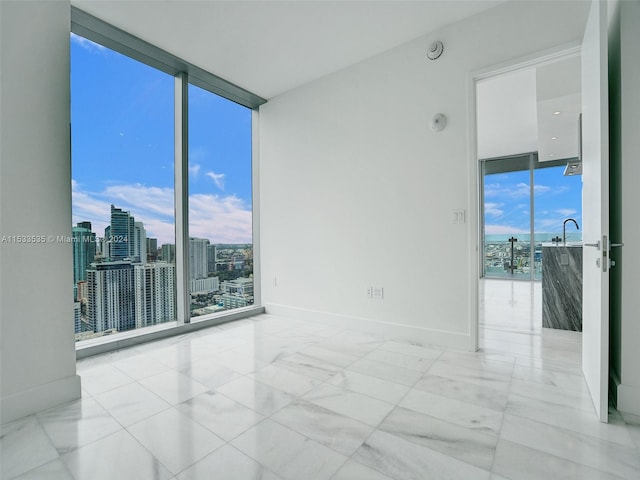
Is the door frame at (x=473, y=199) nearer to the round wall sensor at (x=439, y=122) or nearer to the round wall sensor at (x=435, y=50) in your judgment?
the round wall sensor at (x=439, y=122)

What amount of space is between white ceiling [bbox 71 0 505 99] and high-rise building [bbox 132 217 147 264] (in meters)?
1.72

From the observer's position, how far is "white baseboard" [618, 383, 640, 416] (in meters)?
1.59

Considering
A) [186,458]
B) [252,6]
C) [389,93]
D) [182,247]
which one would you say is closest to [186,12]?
[252,6]

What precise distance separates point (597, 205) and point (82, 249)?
359cm

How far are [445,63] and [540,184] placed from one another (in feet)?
19.2

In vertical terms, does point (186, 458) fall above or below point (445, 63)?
below

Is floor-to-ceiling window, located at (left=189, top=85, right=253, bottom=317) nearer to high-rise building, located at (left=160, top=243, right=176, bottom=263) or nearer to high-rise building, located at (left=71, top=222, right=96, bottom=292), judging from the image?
high-rise building, located at (left=160, top=243, right=176, bottom=263)


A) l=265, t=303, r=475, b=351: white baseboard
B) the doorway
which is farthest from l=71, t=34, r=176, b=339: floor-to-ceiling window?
the doorway

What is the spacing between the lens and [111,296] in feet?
9.03

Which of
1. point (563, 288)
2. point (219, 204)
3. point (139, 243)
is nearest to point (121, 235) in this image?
point (139, 243)

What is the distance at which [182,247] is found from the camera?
3203 mm

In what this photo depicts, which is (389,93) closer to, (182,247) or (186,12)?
(186,12)

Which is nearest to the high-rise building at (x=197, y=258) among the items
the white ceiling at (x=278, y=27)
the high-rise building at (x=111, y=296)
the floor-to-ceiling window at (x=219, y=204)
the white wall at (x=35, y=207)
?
the floor-to-ceiling window at (x=219, y=204)

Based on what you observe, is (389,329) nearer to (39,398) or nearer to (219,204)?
(219,204)
